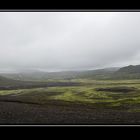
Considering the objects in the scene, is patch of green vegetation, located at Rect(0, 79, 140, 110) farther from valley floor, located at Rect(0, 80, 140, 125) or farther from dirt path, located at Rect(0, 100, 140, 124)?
dirt path, located at Rect(0, 100, 140, 124)

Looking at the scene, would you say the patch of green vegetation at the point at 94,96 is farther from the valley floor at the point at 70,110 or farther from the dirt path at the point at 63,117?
the dirt path at the point at 63,117

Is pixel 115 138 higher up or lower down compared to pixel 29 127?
lower down

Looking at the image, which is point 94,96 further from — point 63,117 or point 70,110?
point 63,117

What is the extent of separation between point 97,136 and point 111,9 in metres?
1.82

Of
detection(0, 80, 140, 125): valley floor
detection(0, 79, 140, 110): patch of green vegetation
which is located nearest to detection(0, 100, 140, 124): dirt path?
detection(0, 80, 140, 125): valley floor

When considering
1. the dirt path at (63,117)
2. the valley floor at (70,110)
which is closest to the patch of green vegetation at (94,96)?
the valley floor at (70,110)

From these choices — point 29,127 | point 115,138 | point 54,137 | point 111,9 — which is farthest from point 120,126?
point 111,9

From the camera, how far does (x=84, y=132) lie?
3.25m

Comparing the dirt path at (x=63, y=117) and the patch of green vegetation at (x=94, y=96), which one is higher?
the patch of green vegetation at (x=94, y=96)

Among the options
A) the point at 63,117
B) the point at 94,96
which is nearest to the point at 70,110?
the point at 63,117

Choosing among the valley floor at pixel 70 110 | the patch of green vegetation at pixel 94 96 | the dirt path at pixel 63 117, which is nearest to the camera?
the dirt path at pixel 63 117

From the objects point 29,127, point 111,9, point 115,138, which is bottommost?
point 115,138

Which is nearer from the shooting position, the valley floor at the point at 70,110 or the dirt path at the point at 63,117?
the dirt path at the point at 63,117
